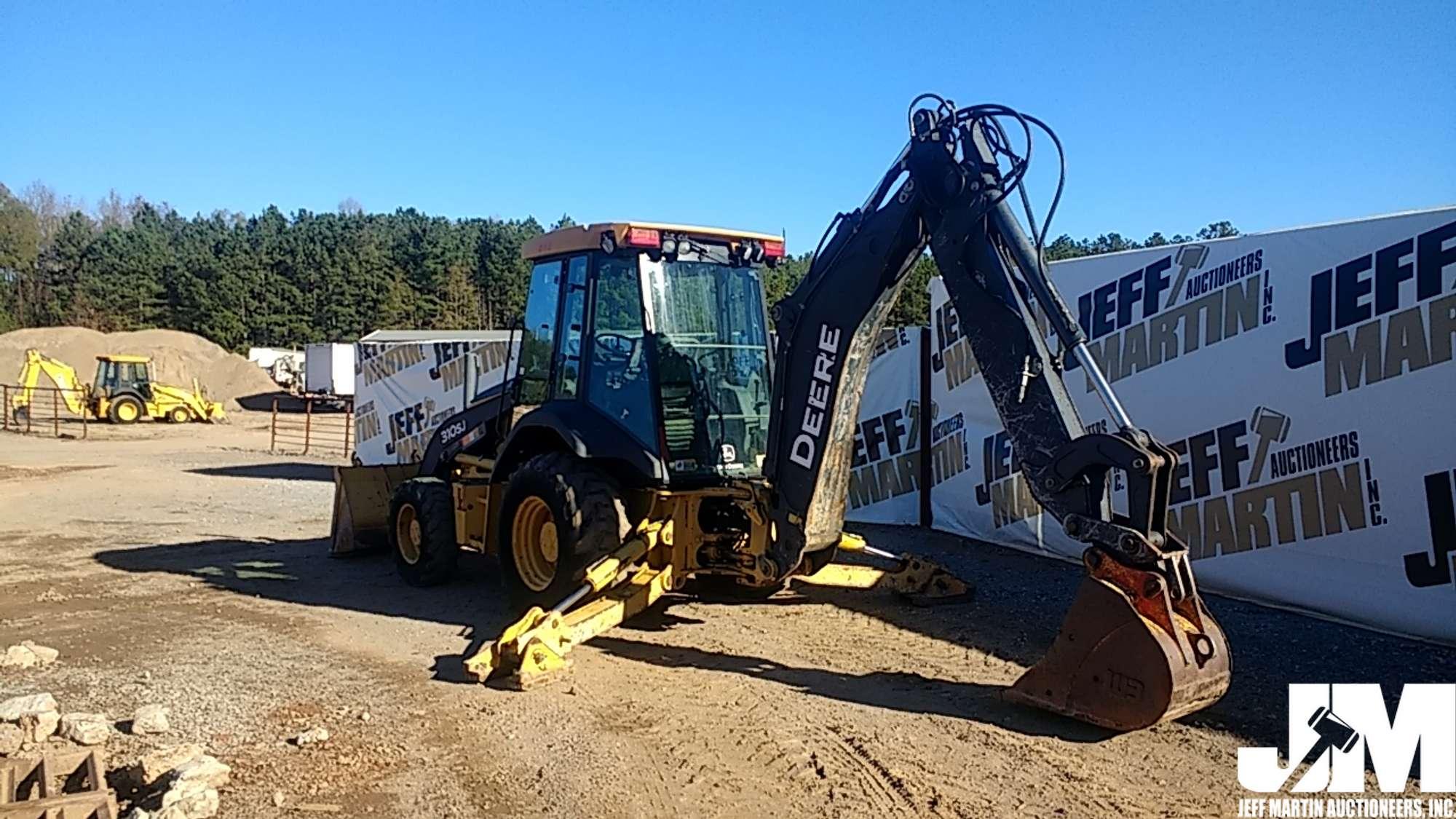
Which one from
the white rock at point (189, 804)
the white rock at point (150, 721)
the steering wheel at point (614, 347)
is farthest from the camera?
the steering wheel at point (614, 347)

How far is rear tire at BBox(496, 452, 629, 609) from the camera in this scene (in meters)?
6.71

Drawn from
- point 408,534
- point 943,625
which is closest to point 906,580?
point 943,625

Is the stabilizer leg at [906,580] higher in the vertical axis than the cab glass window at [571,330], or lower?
lower

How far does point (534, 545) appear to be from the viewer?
292 inches

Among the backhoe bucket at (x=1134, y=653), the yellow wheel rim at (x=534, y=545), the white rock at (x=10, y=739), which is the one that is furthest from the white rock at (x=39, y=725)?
the backhoe bucket at (x=1134, y=653)

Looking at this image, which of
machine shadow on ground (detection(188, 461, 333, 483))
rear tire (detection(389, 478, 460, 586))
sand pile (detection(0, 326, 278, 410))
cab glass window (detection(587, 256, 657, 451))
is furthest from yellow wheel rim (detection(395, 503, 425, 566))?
sand pile (detection(0, 326, 278, 410))

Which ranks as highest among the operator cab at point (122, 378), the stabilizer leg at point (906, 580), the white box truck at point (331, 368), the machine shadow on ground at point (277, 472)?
the white box truck at point (331, 368)

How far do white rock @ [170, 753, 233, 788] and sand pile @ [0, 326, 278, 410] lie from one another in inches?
1625

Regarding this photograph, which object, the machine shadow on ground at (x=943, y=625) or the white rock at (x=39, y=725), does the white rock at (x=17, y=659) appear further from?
the machine shadow on ground at (x=943, y=625)

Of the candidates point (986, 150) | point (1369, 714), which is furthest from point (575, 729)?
point (1369, 714)

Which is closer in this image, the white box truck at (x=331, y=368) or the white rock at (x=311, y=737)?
the white rock at (x=311, y=737)

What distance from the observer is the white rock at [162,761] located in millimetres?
4398

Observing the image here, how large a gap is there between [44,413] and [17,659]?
33.6 meters

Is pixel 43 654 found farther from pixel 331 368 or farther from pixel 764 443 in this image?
pixel 331 368
